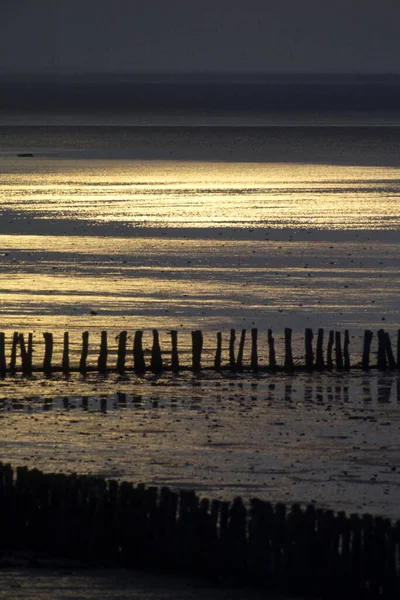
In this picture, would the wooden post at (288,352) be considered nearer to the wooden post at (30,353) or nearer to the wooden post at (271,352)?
the wooden post at (271,352)

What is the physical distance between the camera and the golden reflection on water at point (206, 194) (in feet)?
241

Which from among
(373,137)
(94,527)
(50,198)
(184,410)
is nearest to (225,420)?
(184,410)

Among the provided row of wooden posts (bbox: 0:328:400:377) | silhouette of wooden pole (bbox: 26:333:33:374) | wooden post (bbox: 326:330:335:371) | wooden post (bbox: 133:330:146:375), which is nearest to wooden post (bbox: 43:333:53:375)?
row of wooden posts (bbox: 0:328:400:377)

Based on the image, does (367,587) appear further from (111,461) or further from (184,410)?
(184,410)

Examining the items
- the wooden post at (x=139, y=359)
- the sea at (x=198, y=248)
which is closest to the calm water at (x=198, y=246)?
the sea at (x=198, y=248)

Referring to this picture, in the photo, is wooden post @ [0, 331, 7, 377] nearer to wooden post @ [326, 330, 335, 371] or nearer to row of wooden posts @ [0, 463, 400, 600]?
wooden post @ [326, 330, 335, 371]

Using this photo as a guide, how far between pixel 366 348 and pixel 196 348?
3.53 m

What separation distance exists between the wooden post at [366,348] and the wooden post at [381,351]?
26 centimetres

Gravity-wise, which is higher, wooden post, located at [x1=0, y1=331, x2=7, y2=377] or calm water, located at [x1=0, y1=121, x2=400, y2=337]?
calm water, located at [x1=0, y1=121, x2=400, y2=337]

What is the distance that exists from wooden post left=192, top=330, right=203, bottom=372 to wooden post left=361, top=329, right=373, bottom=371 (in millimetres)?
3403

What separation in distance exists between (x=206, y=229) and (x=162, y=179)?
40.3 metres

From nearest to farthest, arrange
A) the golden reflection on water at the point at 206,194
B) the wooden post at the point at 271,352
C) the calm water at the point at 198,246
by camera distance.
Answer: the wooden post at the point at 271,352, the calm water at the point at 198,246, the golden reflection on water at the point at 206,194

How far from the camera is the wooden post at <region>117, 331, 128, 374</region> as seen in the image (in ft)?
104

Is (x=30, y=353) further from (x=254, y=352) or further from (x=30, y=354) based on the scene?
(x=254, y=352)
